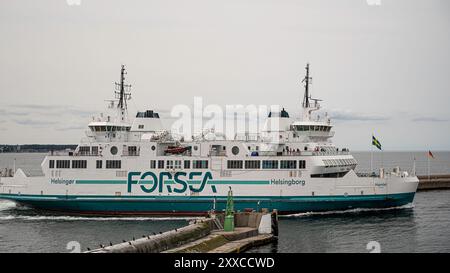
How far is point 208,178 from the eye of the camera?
34.5 metres

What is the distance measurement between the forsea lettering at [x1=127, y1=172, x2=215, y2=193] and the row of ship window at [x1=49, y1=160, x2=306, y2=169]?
1.80 ft

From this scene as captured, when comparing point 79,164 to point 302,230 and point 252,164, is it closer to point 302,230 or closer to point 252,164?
point 252,164

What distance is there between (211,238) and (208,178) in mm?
10008

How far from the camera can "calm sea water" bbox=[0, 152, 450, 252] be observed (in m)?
26.6

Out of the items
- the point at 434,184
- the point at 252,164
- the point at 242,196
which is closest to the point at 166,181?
the point at 242,196

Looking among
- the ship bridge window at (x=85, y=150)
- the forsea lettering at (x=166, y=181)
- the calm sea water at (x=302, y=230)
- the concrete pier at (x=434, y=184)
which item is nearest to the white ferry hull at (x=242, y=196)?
the forsea lettering at (x=166, y=181)

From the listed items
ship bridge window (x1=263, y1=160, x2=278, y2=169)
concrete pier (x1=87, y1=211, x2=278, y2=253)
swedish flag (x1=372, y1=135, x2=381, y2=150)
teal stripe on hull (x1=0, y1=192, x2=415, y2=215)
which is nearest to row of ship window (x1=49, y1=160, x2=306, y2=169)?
ship bridge window (x1=263, y1=160, x2=278, y2=169)

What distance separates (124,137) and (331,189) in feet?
49.6

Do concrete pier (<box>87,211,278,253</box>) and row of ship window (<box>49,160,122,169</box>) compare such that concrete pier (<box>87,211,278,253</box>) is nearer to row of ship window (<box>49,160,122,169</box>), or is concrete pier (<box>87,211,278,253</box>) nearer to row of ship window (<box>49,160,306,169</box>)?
row of ship window (<box>49,160,306,169</box>)

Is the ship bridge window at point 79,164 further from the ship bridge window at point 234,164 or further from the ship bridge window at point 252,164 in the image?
the ship bridge window at point 252,164

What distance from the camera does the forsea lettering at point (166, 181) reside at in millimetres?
34562

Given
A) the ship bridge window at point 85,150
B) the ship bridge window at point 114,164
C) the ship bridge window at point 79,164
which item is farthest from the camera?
the ship bridge window at point 85,150

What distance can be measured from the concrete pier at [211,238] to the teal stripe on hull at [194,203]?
5.18 m

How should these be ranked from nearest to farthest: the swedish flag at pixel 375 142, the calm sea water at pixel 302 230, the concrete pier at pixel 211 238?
the concrete pier at pixel 211 238 → the calm sea water at pixel 302 230 → the swedish flag at pixel 375 142
